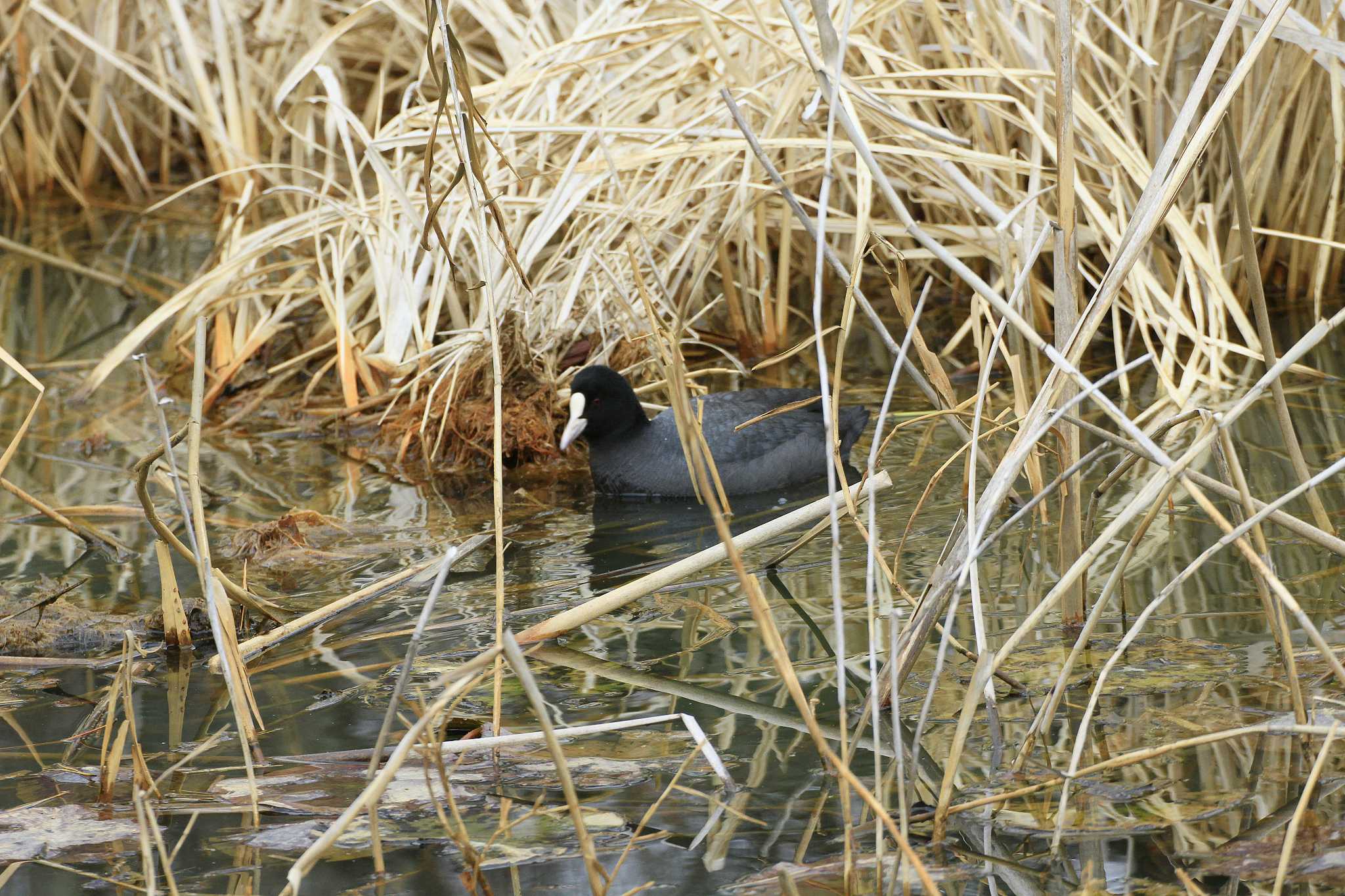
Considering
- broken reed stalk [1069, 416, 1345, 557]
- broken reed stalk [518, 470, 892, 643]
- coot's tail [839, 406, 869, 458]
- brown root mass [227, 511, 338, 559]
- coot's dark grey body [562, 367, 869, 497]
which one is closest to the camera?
broken reed stalk [1069, 416, 1345, 557]

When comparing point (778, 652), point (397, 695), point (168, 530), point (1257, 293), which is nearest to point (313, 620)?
point (168, 530)

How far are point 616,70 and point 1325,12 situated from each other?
89.5 inches

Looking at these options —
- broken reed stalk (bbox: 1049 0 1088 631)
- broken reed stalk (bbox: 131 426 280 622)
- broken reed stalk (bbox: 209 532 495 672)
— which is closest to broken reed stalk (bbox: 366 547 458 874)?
broken reed stalk (bbox: 131 426 280 622)

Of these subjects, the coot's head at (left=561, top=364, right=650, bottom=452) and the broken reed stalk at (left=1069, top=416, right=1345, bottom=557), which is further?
the coot's head at (left=561, top=364, right=650, bottom=452)

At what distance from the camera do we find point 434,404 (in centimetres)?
489

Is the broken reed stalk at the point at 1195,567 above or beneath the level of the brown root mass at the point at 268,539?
above

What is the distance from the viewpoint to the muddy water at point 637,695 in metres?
2.22

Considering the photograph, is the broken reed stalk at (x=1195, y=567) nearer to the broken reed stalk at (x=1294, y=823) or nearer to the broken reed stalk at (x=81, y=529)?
the broken reed stalk at (x=1294, y=823)

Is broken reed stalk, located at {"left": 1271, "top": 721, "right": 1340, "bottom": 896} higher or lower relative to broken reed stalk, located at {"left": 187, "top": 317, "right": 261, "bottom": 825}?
lower

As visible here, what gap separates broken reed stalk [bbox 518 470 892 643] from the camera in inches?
98.0

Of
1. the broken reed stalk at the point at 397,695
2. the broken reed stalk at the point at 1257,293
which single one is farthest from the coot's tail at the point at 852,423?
the broken reed stalk at the point at 397,695

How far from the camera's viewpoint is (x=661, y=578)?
2.56 metres

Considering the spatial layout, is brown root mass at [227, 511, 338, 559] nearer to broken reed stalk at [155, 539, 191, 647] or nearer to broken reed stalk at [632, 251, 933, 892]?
broken reed stalk at [155, 539, 191, 647]

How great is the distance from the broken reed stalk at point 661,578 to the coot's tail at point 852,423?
1969mm
